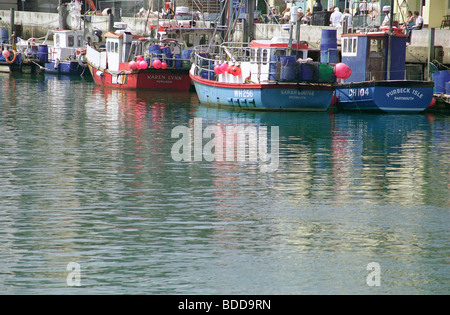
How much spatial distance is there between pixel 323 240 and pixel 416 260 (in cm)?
156

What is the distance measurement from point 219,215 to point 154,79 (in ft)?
90.3

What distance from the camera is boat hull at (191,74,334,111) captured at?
3127 centimetres

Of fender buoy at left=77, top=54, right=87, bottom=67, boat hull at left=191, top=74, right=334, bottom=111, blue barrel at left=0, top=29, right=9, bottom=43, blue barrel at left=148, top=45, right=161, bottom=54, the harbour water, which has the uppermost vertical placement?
blue barrel at left=0, top=29, right=9, bottom=43

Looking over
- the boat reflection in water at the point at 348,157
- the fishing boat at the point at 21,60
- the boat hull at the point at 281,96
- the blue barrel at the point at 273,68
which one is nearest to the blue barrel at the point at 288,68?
the blue barrel at the point at 273,68

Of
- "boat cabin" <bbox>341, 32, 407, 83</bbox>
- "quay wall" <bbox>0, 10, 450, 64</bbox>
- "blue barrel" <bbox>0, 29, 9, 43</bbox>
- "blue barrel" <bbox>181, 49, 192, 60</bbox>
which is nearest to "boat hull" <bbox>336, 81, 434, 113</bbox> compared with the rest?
"boat cabin" <bbox>341, 32, 407, 83</bbox>

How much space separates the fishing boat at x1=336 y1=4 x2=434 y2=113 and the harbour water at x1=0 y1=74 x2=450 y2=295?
581 centimetres

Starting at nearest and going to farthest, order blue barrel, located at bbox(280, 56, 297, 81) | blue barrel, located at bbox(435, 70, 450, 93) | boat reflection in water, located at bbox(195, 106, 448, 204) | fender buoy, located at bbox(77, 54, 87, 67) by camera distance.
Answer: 1. boat reflection in water, located at bbox(195, 106, 448, 204)
2. blue barrel, located at bbox(280, 56, 297, 81)
3. blue barrel, located at bbox(435, 70, 450, 93)
4. fender buoy, located at bbox(77, 54, 87, 67)

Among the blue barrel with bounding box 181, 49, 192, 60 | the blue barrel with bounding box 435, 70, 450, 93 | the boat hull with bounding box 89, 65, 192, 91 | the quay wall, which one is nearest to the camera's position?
the blue barrel with bounding box 435, 70, 450, 93

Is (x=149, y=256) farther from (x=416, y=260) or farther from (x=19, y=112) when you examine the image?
(x=19, y=112)

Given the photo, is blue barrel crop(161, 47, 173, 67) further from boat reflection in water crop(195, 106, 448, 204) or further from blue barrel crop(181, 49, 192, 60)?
boat reflection in water crop(195, 106, 448, 204)

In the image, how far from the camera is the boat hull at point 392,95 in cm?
3152

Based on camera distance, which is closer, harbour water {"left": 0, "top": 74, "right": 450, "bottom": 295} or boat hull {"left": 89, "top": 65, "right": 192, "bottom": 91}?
harbour water {"left": 0, "top": 74, "right": 450, "bottom": 295}

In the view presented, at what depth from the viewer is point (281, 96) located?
3142 centimetres

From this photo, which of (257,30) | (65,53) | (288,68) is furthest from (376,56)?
(65,53)
